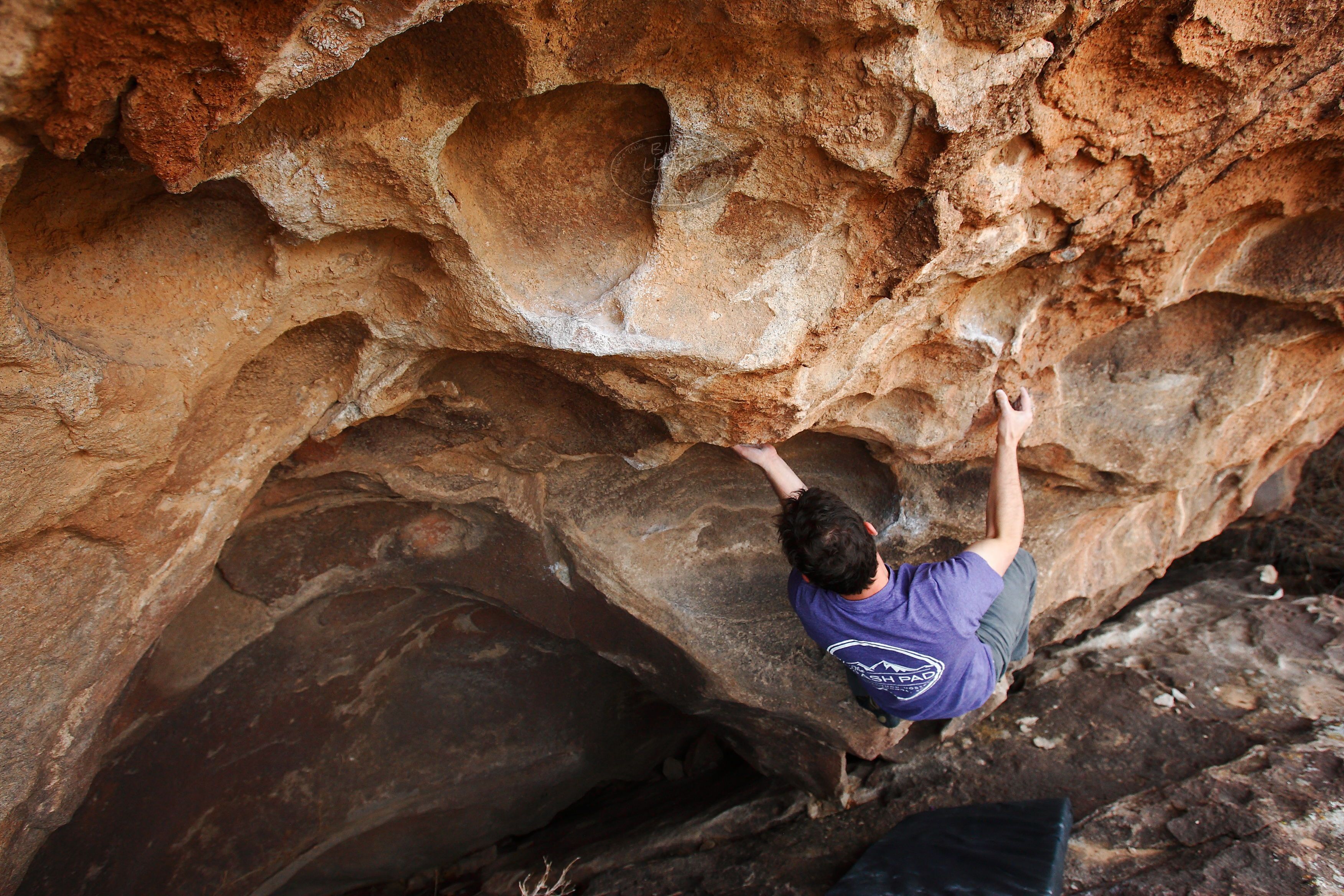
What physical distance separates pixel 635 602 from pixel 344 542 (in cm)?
87

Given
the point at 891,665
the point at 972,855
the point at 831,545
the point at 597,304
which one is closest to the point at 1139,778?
the point at 972,855

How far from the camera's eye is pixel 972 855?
80.7 inches

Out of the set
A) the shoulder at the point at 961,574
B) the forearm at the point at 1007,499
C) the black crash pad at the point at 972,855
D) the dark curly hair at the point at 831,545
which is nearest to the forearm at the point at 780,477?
the dark curly hair at the point at 831,545

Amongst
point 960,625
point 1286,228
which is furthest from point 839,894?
point 1286,228

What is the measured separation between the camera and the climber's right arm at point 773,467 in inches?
69.5

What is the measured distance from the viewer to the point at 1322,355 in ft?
6.93

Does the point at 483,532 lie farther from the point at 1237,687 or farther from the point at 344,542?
the point at 1237,687

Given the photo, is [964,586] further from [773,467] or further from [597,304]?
[597,304]

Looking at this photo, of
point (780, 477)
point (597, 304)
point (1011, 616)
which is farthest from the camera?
point (1011, 616)

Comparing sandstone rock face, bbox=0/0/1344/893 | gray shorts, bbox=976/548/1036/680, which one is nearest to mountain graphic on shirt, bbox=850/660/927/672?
gray shorts, bbox=976/548/1036/680

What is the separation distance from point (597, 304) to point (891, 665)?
1043mm

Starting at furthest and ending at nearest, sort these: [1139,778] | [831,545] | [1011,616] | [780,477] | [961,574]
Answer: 1. [1139,778]
2. [1011,616]
3. [780,477]
4. [961,574]
5. [831,545]

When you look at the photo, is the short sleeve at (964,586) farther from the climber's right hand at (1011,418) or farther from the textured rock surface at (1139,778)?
the textured rock surface at (1139,778)

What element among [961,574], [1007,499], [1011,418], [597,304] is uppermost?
[597,304]
